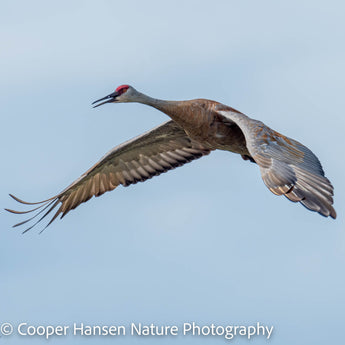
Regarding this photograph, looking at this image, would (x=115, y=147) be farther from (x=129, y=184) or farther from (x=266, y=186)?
(x=266, y=186)

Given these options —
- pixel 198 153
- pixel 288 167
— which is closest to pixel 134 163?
pixel 198 153

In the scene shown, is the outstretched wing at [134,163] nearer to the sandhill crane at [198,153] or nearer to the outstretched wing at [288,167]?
the sandhill crane at [198,153]

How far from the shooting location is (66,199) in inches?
891

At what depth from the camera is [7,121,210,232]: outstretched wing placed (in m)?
22.4

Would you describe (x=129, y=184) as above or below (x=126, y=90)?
below

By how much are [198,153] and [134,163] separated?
1.32 metres

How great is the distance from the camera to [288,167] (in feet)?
59.0

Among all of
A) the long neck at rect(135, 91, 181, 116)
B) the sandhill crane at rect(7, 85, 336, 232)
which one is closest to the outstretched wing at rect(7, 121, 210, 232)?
the sandhill crane at rect(7, 85, 336, 232)

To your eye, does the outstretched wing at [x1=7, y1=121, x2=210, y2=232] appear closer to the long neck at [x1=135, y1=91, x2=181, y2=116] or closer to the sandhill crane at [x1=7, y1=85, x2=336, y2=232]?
the sandhill crane at [x1=7, y1=85, x2=336, y2=232]

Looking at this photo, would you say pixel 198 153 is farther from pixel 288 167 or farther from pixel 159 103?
pixel 288 167

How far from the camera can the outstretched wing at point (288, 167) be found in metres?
17.1

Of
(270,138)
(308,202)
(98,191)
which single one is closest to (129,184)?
(98,191)

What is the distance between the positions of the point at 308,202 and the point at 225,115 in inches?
144

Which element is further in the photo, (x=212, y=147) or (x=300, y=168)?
(x=212, y=147)
